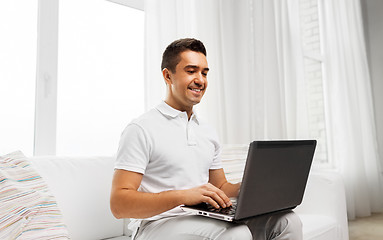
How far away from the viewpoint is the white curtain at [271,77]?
2045 millimetres

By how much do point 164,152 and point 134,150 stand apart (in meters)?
0.11

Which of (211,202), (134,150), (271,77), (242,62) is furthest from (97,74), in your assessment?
(211,202)

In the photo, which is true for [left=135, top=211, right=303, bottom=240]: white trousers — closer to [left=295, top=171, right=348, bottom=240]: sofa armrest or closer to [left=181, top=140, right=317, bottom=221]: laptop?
[left=181, top=140, right=317, bottom=221]: laptop

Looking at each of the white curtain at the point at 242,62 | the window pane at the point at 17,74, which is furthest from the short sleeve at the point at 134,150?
the window pane at the point at 17,74

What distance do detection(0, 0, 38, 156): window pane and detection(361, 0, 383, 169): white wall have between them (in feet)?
11.6

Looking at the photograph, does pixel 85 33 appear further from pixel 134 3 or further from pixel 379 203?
pixel 379 203

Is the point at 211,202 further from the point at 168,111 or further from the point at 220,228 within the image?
the point at 168,111

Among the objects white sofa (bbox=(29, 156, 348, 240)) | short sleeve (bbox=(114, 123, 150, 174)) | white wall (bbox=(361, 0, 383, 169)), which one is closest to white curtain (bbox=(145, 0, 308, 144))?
white sofa (bbox=(29, 156, 348, 240))

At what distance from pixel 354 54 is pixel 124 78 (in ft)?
8.18

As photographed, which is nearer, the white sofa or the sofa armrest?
the white sofa

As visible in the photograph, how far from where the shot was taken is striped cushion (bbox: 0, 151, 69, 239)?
0.93 m

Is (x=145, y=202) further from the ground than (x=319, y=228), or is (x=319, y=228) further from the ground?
(x=145, y=202)

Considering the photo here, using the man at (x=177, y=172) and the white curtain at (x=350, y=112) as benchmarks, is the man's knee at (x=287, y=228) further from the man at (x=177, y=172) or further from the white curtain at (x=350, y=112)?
the white curtain at (x=350, y=112)

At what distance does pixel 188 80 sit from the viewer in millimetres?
1193
